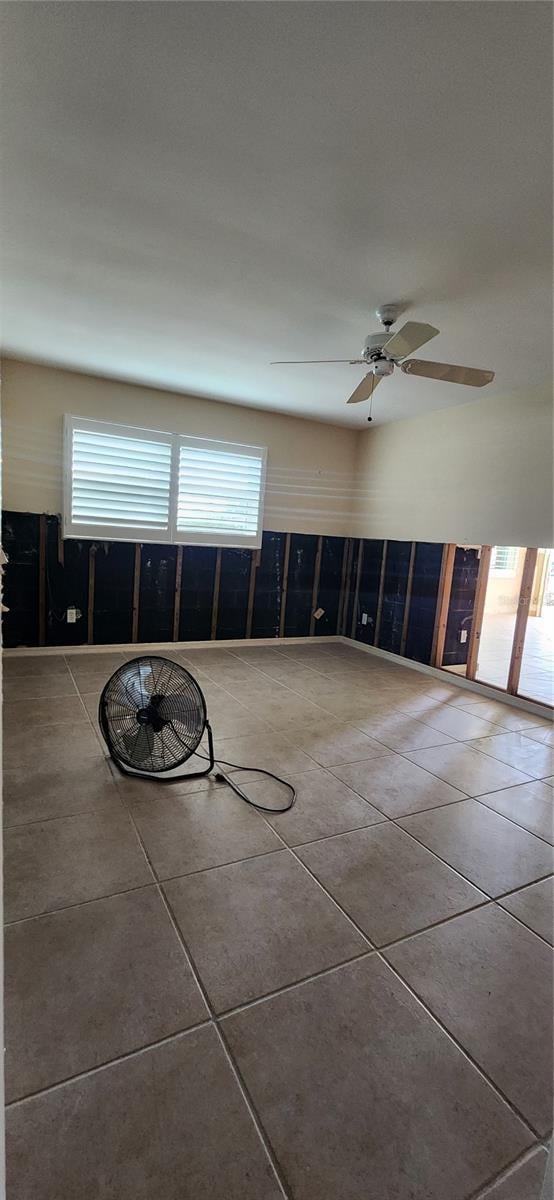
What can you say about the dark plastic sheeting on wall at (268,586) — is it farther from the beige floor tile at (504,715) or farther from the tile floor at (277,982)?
the tile floor at (277,982)

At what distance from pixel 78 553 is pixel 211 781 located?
302 cm

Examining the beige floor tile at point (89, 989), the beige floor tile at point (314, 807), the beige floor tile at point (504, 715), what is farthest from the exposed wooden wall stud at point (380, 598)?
the beige floor tile at point (89, 989)

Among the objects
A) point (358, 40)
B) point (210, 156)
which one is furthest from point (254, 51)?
point (210, 156)

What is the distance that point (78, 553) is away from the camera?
16.4 ft

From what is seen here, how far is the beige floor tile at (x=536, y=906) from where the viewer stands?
1925mm

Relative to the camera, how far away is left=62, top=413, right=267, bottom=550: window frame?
484 cm

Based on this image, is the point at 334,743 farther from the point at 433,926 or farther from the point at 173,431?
the point at 173,431

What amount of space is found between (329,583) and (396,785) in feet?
12.4

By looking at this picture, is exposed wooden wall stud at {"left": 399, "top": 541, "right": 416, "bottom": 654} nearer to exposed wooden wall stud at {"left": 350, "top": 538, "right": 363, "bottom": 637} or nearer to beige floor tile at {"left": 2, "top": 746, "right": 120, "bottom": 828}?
exposed wooden wall stud at {"left": 350, "top": 538, "right": 363, "bottom": 637}

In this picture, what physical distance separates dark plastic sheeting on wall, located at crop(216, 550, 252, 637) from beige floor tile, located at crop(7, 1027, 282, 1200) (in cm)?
458

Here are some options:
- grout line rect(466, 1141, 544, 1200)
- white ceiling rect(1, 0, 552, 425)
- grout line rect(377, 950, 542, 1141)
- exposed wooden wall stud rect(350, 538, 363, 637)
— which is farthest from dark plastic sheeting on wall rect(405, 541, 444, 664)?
grout line rect(466, 1141, 544, 1200)

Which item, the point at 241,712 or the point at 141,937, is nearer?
the point at 141,937

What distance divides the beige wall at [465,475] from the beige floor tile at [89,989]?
388 centimetres

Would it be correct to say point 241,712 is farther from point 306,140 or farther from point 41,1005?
point 306,140
